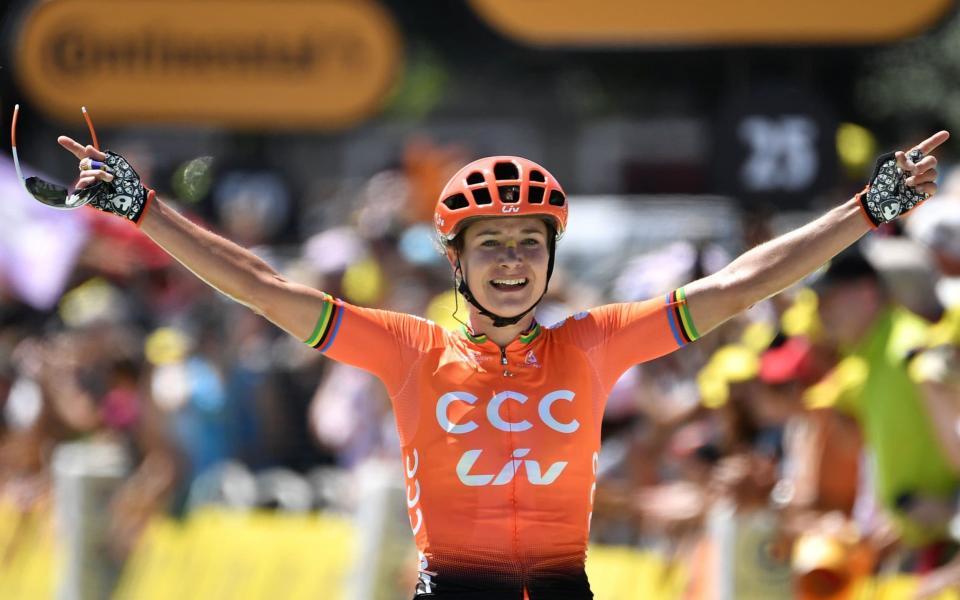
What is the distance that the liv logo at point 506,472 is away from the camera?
507 centimetres

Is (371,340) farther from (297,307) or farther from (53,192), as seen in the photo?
(53,192)

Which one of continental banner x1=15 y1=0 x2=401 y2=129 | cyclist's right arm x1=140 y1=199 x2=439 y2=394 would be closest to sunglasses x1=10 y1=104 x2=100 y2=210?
cyclist's right arm x1=140 y1=199 x2=439 y2=394

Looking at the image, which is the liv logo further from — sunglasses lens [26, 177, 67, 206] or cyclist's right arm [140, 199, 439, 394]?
sunglasses lens [26, 177, 67, 206]

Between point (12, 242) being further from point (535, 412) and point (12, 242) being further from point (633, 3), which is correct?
point (535, 412)

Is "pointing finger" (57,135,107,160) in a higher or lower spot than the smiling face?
higher

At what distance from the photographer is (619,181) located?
23.0m

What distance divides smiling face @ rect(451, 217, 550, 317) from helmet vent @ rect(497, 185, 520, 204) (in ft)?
0.23

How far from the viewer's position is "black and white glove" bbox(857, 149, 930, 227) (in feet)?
17.0

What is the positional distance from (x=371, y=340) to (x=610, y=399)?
3821 mm

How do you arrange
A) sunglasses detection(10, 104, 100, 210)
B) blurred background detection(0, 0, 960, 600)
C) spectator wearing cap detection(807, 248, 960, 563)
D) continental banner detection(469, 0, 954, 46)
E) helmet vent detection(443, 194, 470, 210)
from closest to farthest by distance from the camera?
sunglasses detection(10, 104, 100, 210), helmet vent detection(443, 194, 470, 210), spectator wearing cap detection(807, 248, 960, 563), blurred background detection(0, 0, 960, 600), continental banner detection(469, 0, 954, 46)

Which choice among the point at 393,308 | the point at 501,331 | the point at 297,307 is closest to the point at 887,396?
the point at 501,331

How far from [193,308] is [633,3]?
4.26 meters

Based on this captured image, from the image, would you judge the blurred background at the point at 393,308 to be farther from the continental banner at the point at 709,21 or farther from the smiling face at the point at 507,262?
the smiling face at the point at 507,262

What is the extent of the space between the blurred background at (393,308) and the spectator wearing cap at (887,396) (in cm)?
1
